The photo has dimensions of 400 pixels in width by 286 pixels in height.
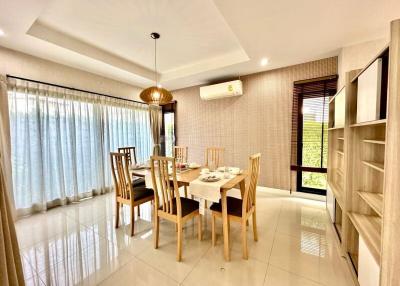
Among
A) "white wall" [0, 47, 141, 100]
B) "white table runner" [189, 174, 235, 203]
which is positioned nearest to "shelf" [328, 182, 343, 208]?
"white table runner" [189, 174, 235, 203]

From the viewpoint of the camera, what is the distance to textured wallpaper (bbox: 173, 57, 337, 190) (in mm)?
3367

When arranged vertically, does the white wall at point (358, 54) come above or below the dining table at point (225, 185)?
above

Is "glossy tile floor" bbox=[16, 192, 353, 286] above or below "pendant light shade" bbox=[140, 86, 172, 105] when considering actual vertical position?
below

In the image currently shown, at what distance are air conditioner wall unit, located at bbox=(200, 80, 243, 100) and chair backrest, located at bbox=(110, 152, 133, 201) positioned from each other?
2530 mm

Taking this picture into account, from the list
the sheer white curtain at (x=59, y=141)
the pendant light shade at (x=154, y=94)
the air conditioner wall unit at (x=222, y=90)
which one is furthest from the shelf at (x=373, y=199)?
the sheer white curtain at (x=59, y=141)

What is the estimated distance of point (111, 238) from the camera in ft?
7.01

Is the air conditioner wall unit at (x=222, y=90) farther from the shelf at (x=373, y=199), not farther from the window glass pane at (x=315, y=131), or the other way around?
the shelf at (x=373, y=199)

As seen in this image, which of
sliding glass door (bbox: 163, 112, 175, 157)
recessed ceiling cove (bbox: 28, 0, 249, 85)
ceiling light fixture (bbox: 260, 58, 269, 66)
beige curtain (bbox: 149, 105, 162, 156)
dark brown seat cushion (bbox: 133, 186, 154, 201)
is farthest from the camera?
sliding glass door (bbox: 163, 112, 175, 157)

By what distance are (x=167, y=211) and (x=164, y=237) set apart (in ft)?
1.78

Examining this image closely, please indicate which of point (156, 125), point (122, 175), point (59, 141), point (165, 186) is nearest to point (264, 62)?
point (165, 186)

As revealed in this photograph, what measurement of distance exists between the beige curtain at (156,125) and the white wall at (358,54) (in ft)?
13.4

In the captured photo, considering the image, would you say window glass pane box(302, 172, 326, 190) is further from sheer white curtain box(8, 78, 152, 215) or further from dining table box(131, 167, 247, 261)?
sheer white curtain box(8, 78, 152, 215)

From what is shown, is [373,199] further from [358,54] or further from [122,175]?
[122,175]

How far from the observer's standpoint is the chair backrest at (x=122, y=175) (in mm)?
2162
